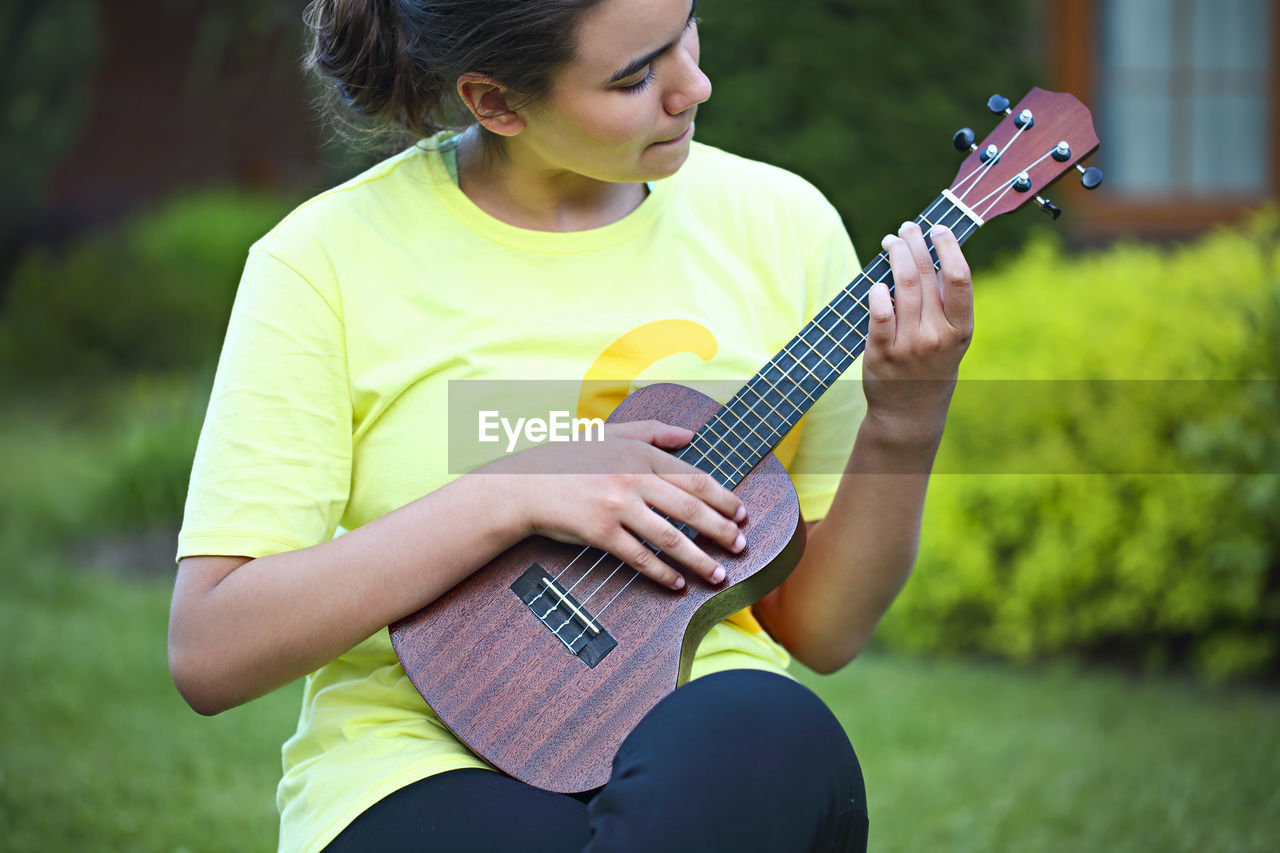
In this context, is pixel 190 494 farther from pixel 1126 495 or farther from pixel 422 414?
pixel 1126 495

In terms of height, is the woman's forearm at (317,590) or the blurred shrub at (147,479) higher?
the woman's forearm at (317,590)

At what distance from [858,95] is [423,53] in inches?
130

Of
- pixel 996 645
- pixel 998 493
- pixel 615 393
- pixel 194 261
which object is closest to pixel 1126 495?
pixel 998 493

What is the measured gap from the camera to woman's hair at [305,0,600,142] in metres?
1.45

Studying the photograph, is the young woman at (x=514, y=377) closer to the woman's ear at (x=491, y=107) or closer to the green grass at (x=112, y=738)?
the woman's ear at (x=491, y=107)

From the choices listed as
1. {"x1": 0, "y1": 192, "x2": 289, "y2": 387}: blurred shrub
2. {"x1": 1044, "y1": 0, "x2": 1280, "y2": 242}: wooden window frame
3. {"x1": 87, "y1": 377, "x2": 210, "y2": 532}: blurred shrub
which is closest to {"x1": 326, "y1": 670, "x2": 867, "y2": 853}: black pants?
{"x1": 87, "y1": 377, "x2": 210, "y2": 532}: blurred shrub

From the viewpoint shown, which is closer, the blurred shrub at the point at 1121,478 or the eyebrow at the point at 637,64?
the eyebrow at the point at 637,64

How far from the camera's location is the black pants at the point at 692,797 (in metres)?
1.15

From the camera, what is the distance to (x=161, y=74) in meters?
8.75

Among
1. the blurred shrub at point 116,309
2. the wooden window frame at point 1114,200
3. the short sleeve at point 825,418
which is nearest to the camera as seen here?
the short sleeve at point 825,418

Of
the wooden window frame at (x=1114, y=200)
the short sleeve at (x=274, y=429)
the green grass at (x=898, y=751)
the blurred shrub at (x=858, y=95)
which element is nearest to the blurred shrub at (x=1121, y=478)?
the green grass at (x=898, y=751)

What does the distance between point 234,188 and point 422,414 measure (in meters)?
8.08

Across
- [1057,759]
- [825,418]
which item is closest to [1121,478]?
[1057,759]

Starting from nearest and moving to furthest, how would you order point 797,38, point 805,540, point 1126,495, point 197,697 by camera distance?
1. point 197,697
2. point 805,540
3. point 1126,495
4. point 797,38
